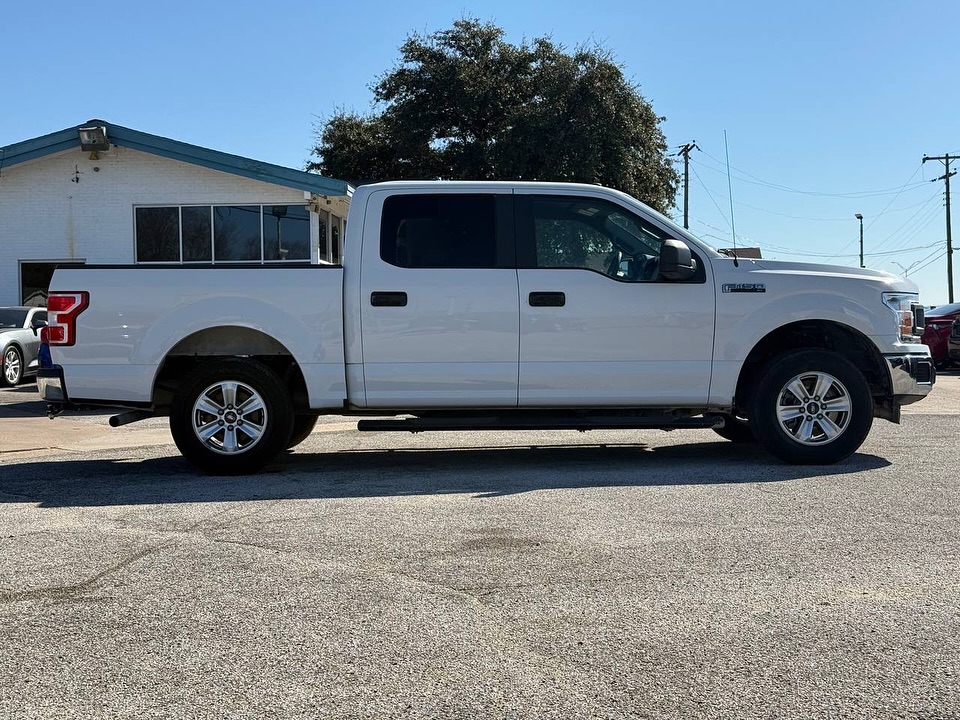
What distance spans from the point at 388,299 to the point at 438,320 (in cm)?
40

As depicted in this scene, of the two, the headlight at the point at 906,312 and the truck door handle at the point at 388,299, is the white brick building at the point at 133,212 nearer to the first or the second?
the truck door handle at the point at 388,299

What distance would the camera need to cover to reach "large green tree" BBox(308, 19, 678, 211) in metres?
29.5

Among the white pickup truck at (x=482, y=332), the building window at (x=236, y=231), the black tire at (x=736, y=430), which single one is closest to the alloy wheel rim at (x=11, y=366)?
the building window at (x=236, y=231)

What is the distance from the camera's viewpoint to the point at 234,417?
741 centimetres

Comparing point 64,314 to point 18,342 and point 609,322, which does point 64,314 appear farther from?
point 18,342

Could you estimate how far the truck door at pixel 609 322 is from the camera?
24.2 ft

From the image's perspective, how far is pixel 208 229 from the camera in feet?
67.4

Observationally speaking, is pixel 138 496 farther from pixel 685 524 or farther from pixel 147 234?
pixel 147 234

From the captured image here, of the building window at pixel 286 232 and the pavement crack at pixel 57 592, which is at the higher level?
the building window at pixel 286 232

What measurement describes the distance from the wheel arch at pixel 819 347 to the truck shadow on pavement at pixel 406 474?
0.58 m

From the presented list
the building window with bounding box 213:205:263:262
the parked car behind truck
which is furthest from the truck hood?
the building window with bounding box 213:205:263:262

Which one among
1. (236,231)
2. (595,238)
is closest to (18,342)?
(236,231)

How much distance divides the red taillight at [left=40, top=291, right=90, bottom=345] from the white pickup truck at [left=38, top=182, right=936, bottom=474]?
1cm

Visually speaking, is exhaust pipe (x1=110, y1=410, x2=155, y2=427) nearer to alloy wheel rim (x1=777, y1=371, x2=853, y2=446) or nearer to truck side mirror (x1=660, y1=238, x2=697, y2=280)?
truck side mirror (x1=660, y1=238, x2=697, y2=280)
